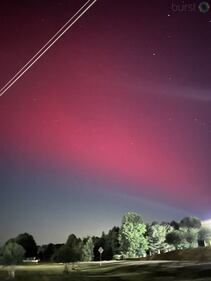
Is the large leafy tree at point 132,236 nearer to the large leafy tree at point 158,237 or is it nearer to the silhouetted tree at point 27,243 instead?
the large leafy tree at point 158,237

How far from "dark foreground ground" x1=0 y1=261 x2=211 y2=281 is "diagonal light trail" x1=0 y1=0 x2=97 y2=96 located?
1.40 metres

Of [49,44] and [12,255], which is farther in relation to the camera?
[49,44]

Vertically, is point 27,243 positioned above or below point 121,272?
above

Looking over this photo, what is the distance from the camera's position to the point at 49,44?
12.0ft

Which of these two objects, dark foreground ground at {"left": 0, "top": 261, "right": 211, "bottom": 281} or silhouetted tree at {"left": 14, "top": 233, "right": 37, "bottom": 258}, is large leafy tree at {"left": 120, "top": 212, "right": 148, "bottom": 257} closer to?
dark foreground ground at {"left": 0, "top": 261, "right": 211, "bottom": 281}

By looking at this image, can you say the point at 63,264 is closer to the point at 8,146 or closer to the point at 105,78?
the point at 8,146

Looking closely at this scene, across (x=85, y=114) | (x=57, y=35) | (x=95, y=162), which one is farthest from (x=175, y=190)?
(x=57, y=35)

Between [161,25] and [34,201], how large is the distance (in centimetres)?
169

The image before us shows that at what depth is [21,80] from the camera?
11.9 ft

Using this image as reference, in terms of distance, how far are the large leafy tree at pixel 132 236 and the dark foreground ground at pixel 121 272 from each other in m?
0.09

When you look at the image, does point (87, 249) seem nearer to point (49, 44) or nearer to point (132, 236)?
point (132, 236)

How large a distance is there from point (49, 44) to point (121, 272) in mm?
1846

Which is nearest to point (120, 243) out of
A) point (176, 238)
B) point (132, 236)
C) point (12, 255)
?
point (132, 236)

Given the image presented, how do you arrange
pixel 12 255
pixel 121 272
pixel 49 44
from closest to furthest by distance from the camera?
pixel 121 272 < pixel 12 255 < pixel 49 44
